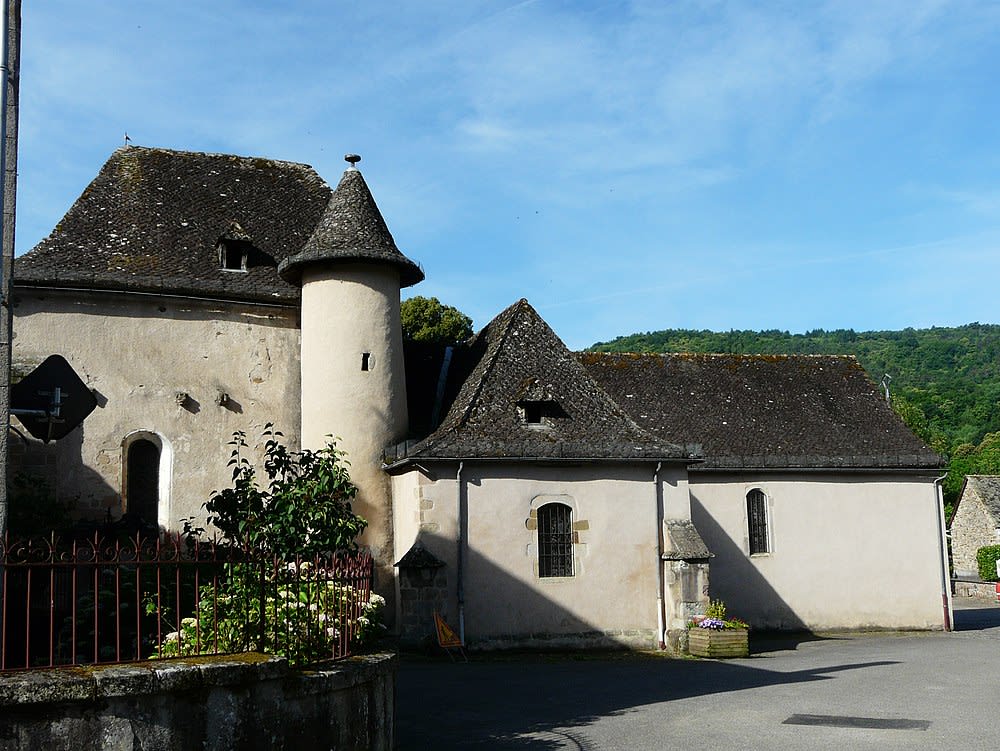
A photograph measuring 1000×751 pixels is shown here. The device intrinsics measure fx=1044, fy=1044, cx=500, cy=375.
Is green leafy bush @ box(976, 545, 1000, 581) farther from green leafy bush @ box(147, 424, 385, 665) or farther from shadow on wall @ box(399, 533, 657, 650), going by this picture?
green leafy bush @ box(147, 424, 385, 665)

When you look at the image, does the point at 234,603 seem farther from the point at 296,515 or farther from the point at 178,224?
the point at 178,224

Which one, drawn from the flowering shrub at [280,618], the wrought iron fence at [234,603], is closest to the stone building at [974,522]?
the wrought iron fence at [234,603]

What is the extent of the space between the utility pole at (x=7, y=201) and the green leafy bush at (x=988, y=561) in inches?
1973

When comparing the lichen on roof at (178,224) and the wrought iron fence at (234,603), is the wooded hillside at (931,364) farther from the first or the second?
the wrought iron fence at (234,603)

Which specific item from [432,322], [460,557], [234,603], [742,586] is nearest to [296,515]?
[234,603]

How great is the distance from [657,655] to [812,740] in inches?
328

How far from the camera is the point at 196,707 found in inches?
271

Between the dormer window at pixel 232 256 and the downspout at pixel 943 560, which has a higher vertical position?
the dormer window at pixel 232 256

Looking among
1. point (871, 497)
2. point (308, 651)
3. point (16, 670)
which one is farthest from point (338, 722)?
point (871, 497)

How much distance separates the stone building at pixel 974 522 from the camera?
51938mm

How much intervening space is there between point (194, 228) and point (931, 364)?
11211cm

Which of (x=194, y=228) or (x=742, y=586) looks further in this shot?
(x=742, y=586)

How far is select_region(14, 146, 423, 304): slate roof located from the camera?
18.9m

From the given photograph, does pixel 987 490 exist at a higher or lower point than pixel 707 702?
higher
